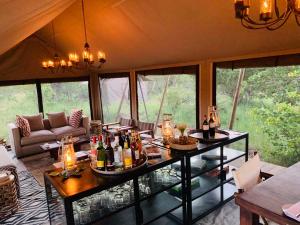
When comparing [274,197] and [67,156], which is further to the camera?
[67,156]

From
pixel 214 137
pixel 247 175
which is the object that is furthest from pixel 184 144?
pixel 247 175

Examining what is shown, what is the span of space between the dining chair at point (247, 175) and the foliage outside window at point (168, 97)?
108 inches

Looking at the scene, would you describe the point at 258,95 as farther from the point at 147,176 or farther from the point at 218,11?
the point at 147,176

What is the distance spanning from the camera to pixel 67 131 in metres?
5.64

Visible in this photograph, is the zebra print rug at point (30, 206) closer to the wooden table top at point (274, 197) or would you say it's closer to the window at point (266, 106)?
the wooden table top at point (274, 197)

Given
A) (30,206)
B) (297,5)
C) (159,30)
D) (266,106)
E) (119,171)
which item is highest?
(159,30)

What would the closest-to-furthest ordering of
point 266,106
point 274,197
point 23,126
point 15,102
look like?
point 274,197 < point 266,106 < point 23,126 < point 15,102

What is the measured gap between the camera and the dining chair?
185 cm

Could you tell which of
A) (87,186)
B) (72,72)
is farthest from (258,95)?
(72,72)

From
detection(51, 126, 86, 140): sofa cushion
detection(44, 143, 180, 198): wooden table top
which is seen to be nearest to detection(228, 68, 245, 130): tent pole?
detection(44, 143, 180, 198): wooden table top

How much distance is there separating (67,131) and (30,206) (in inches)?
105

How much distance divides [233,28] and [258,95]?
1.38 m

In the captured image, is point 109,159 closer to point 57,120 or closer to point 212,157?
point 212,157

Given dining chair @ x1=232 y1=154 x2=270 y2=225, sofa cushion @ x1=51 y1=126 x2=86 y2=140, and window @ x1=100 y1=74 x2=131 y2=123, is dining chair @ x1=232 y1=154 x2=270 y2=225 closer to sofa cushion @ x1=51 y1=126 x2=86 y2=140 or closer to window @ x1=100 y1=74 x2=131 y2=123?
sofa cushion @ x1=51 y1=126 x2=86 y2=140
